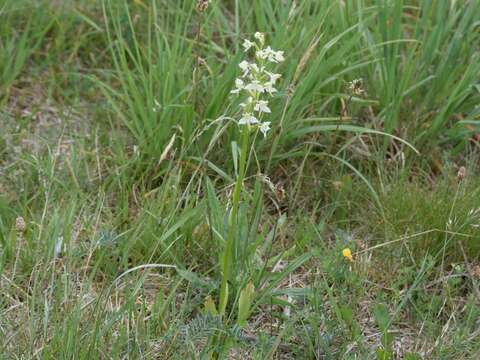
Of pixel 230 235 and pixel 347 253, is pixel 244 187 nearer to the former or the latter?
pixel 347 253

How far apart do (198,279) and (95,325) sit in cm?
39

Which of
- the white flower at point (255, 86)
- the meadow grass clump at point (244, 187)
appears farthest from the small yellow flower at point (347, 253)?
the white flower at point (255, 86)

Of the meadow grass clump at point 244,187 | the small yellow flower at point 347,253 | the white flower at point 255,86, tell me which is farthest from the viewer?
the small yellow flower at point 347,253

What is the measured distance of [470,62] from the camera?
313cm

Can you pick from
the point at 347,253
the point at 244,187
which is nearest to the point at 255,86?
the point at 347,253

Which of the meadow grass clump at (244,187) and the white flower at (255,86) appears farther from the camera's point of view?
the meadow grass clump at (244,187)

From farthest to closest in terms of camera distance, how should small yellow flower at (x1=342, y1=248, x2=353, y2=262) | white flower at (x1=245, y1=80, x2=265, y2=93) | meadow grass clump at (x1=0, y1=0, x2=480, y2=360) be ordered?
small yellow flower at (x1=342, y1=248, x2=353, y2=262) < meadow grass clump at (x1=0, y1=0, x2=480, y2=360) < white flower at (x1=245, y1=80, x2=265, y2=93)

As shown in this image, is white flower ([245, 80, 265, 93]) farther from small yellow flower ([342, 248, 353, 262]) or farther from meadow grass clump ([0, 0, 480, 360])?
small yellow flower ([342, 248, 353, 262])

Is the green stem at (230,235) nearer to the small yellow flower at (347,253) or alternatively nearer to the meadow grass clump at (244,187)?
the meadow grass clump at (244,187)

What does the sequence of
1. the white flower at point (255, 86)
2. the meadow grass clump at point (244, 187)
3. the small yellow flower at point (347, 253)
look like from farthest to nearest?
the small yellow flower at point (347, 253)
the meadow grass clump at point (244, 187)
the white flower at point (255, 86)

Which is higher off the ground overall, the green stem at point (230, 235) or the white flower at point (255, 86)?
the white flower at point (255, 86)

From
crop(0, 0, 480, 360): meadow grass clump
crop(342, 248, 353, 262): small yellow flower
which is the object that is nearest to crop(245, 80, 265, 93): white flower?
crop(0, 0, 480, 360): meadow grass clump

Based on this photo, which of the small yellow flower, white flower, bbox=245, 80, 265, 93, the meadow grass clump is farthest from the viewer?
the small yellow flower

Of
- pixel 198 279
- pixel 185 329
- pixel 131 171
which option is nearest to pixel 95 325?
pixel 185 329
